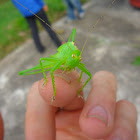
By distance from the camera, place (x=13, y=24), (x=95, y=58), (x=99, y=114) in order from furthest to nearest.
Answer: (x=13, y=24) → (x=95, y=58) → (x=99, y=114)

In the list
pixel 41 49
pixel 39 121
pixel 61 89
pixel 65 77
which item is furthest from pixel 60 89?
pixel 41 49

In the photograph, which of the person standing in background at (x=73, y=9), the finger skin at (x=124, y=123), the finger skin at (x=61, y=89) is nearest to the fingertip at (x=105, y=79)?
the finger skin at (x=124, y=123)

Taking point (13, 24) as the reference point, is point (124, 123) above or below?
above

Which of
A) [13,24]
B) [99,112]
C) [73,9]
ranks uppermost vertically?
[99,112]

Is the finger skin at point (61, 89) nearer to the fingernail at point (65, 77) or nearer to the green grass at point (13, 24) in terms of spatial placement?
the fingernail at point (65, 77)

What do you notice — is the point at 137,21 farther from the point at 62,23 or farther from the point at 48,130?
the point at 48,130

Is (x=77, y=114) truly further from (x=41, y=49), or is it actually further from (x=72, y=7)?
(x=72, y=7)

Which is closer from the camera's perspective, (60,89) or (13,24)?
(60,89)

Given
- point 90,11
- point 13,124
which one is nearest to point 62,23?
point 90,11
